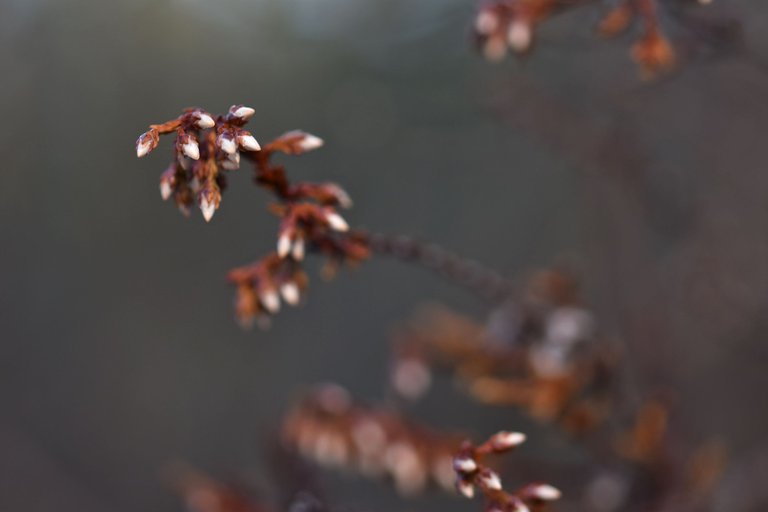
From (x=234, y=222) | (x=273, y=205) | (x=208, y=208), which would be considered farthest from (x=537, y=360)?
(x=234, y=222)

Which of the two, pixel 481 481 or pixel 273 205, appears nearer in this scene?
pixel 481 481

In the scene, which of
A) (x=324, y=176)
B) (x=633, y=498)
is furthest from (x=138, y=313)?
(x=633, y=498)

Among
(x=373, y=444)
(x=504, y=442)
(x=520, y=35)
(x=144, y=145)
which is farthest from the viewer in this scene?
(x=373, y=444)

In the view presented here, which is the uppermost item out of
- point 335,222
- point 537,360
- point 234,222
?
point 234,222

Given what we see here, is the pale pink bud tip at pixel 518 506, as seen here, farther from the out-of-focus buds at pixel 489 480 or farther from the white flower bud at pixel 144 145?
the white flower bud at pixel 144 145

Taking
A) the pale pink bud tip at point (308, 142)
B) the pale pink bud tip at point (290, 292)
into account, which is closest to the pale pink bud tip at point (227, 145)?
the pale pink bud tip at point (308, 142)

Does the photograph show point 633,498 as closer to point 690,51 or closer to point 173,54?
point 690,51

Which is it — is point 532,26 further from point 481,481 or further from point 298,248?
point 481,481

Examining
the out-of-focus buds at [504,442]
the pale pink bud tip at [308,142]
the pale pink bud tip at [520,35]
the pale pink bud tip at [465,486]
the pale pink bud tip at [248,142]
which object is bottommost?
the pale pink bud tip at [465,486]
